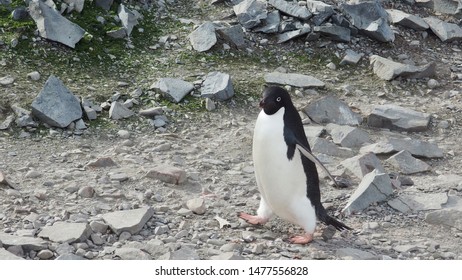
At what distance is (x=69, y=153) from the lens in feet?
20.9

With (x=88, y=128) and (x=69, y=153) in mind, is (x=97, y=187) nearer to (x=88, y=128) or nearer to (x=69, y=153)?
(x=69, y=153)

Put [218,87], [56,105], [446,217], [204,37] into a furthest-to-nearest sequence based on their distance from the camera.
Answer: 1. [204,37]
2. [218,87]
3. [56,105]
4. [446,217]

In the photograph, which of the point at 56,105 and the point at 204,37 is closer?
the point at 56,105

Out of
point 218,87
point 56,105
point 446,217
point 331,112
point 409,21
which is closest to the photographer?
point 446,217

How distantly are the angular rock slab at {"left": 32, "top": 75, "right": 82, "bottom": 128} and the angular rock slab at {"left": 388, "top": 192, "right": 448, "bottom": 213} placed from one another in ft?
8.79

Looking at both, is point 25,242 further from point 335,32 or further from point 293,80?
point 335,32

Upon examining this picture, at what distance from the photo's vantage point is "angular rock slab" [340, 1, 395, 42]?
8742 mm

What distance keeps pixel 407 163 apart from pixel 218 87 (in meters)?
1.89

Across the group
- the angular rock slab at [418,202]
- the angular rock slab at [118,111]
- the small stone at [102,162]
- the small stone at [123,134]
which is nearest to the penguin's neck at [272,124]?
the angular rock slab at [418,202]

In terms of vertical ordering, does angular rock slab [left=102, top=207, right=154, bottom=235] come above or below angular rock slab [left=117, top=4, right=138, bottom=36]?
above

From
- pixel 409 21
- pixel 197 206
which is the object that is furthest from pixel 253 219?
pixel 409 21

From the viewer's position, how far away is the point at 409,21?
9117 mm

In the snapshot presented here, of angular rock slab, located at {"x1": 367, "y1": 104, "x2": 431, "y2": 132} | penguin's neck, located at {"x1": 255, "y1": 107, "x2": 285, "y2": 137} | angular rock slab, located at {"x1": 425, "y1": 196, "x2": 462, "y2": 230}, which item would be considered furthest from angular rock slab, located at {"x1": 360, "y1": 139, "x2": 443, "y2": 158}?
penguin's neck, located at {"x1": 255, "y1": 107, "x2": 285, "y2": 137}

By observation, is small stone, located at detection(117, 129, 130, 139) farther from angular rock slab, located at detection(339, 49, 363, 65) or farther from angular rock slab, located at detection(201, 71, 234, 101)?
angular rock slab, located at detection(339, 49, 363, 65)
